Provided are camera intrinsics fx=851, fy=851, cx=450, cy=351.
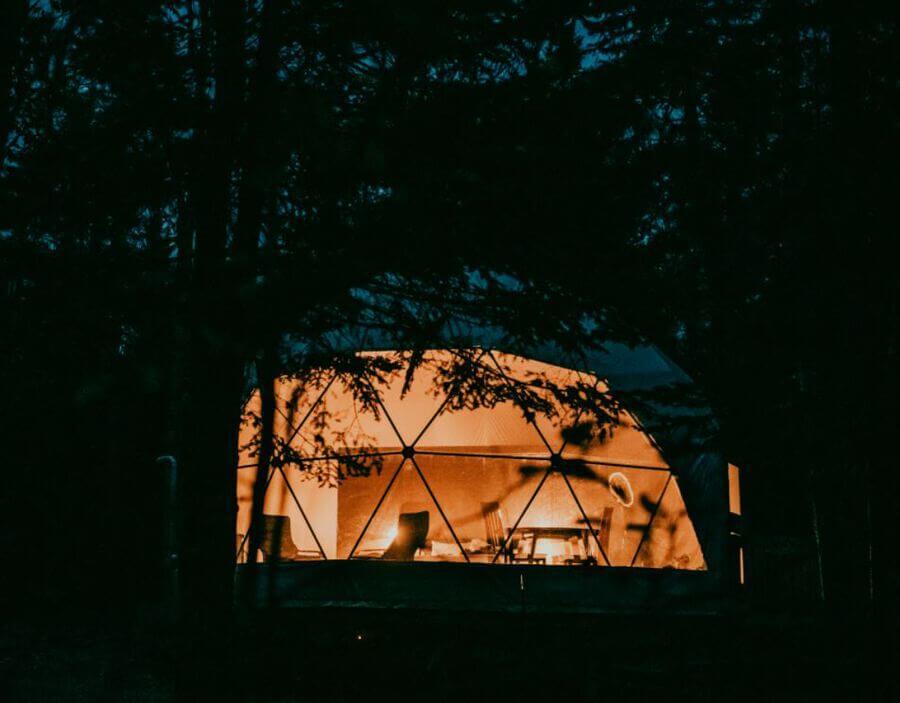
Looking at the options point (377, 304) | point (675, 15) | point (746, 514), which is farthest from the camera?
point (746, 514)

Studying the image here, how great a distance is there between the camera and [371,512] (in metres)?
10.4

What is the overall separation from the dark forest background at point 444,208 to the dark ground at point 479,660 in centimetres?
76

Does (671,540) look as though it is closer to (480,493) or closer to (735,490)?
(480,493)

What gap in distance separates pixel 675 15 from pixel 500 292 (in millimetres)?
3305

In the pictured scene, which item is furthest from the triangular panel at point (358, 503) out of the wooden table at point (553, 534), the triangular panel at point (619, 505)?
the triangular panel at point (619, 505)

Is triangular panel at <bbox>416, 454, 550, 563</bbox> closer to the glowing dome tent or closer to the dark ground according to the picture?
the glowing dome tent

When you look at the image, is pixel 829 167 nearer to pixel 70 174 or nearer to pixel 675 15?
pixel 675 15

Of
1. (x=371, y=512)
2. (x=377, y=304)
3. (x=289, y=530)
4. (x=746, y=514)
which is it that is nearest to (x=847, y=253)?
→ (x=377, y=304)

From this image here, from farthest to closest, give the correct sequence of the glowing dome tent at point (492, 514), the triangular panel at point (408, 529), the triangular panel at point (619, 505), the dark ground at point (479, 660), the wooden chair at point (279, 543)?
the wooden chair at point (279, 543) < the triangular panel at point (619, 505) < the triangular panel at point (408, 529) < the glowing dome tent at point (492, 514) < the dark ground at point (479, 660)

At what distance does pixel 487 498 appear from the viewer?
1040 cm

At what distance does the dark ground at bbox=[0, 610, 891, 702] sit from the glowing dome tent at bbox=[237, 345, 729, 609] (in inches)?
17.5

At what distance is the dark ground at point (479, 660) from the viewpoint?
6.75 m

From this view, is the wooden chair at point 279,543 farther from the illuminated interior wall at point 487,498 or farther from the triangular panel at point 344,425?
the triangular panel at point 344,425

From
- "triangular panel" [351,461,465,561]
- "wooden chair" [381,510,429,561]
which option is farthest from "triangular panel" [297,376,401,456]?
"wooden chair" [381,510,429,561]
